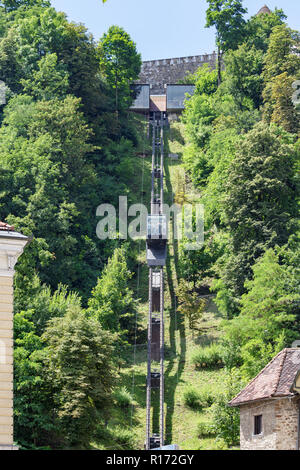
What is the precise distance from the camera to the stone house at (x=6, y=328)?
31.5m

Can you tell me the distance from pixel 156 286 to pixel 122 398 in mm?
14196

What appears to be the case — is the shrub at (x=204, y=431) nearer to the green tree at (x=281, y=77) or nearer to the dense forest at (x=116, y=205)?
the dense forest at (x=116, y=205)

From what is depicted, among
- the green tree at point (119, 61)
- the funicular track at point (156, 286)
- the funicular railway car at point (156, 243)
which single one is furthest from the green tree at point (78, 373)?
the green tree at point (119, 61)

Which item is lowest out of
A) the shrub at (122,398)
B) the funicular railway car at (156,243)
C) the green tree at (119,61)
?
the shrub at (122,398)

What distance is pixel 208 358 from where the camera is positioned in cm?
6462

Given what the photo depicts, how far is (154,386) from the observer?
63.9 metres

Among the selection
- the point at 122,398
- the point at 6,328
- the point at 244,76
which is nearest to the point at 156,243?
the point at 122,398

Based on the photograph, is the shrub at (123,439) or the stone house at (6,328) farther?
Result: the shrub at (123,439)

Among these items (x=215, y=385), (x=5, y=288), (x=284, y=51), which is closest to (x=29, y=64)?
(x=284, y=51)

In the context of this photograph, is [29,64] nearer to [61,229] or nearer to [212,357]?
[61,229]

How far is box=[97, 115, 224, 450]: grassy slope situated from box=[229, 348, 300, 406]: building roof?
10477 millimetres

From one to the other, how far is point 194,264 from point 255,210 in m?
7.71

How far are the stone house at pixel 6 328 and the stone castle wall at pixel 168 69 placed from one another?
94.7m

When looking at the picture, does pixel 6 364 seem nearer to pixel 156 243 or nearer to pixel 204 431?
pixel 204 431
